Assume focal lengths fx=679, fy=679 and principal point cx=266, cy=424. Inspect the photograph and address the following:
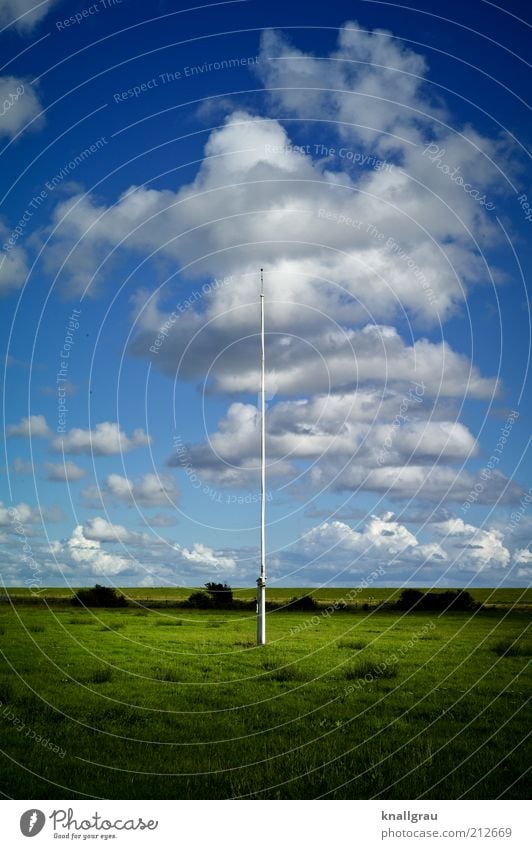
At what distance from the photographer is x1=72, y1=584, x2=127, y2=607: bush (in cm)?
5299

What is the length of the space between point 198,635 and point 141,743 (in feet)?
61.7

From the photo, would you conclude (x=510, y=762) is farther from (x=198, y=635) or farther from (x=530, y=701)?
(x=198, y=635)

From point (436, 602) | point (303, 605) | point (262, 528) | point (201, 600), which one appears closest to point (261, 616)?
point (262, 528)

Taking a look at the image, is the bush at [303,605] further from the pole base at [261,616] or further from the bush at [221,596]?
the pole base at [261,616]

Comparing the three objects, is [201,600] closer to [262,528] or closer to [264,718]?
[262,528]

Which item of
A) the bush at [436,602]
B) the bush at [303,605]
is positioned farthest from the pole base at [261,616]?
the bush at [436,602]

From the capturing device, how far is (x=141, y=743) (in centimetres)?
1268

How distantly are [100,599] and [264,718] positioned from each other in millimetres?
41771
